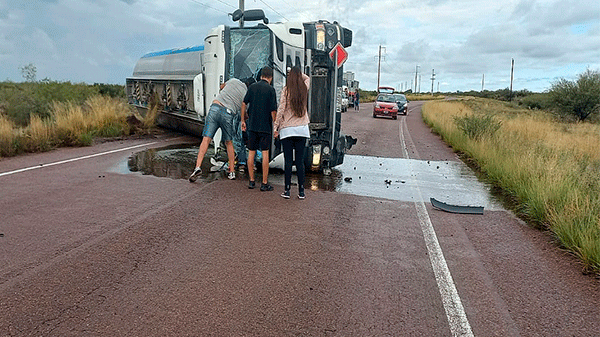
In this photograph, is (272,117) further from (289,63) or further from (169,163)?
(169,163)

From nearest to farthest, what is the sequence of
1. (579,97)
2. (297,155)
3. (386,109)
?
(297,155) < (386,109) < (579,97)

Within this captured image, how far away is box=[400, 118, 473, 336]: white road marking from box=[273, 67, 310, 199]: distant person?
205 centimetres

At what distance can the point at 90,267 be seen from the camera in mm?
4504

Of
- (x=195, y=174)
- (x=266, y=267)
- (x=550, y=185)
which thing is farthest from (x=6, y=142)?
(x=550, y=185)

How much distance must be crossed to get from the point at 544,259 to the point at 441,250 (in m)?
1.13

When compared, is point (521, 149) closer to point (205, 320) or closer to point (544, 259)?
point (544, 259)

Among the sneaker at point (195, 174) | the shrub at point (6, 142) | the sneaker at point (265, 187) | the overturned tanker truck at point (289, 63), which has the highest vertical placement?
the overturned tanker truck at point (289, 63)

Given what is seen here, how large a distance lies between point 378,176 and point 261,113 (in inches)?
137

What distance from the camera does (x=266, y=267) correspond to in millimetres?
4734

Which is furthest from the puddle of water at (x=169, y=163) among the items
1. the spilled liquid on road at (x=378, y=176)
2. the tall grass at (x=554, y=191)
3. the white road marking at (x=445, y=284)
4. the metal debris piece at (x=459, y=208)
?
the tall grass at (x=554, y=191)

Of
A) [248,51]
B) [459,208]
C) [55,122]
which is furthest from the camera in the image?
[55,122]

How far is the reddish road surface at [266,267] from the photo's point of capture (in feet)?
12.1

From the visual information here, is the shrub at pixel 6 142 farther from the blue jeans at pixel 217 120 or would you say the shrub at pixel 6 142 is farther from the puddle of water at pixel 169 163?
the blue jeans at pixel 217 120

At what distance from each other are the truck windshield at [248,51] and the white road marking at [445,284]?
4.05m
